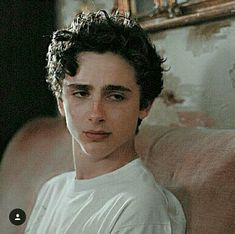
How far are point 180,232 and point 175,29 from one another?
0.74 meters

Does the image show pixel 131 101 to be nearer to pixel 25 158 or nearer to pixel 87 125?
pixel 87 125

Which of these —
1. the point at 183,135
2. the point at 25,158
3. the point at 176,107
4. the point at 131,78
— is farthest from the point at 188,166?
the point at 25,158

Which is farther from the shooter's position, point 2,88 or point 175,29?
point 2,88

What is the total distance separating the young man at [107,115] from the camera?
111 centimetres

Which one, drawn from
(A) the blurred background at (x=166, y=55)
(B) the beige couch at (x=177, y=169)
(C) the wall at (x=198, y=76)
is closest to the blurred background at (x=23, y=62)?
(A) the blurred background at (x=166, y=55)

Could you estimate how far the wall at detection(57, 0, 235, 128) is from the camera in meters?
1.48

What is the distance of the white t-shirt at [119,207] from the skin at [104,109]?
0.04 metres

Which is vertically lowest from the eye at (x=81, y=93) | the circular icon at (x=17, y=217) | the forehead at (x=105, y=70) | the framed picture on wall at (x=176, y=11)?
the circular icon at (x=17, y=217)

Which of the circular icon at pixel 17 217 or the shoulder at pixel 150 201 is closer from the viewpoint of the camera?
the shoulder at pixel 150 201

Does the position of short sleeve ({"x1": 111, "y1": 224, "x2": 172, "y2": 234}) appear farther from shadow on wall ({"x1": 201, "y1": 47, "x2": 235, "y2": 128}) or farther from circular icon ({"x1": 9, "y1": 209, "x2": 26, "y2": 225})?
circular icon ({"x1": 9, "y1": 209, "x2": 26, "y2": 225})

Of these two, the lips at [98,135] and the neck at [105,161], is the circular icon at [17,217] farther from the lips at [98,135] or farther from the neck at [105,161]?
the lips at [98,135]

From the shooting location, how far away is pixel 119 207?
108 centimetres

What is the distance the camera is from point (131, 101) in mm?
1160

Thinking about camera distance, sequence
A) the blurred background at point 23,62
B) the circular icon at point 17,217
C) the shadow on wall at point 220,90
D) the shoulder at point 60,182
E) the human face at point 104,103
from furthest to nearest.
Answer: the blurred background at point 23,62 → the circular icon at point 17,217 → the shadow on wall at point 220,90 → the shoulder at point 60,182 → the human face at point 104,103
